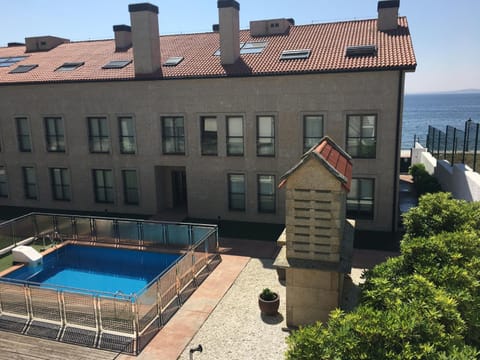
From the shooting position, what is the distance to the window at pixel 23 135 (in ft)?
89.8

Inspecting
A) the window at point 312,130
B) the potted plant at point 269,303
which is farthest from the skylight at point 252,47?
the potted plant at point 269,303

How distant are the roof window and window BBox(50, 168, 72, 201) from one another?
756 inches


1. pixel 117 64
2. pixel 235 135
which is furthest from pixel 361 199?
pixel 117 64

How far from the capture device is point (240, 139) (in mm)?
23234

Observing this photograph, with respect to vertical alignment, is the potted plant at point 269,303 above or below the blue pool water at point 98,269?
above

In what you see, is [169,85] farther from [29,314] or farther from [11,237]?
[29,314]

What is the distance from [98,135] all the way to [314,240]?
59.5 feet

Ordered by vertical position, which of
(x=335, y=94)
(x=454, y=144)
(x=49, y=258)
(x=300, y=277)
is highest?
(x=335, y=94)

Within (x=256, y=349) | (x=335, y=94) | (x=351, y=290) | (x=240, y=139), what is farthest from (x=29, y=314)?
(x=335, y=94)

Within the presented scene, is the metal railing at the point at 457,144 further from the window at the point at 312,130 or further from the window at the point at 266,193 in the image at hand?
the window at the point at 266,193

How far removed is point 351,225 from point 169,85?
13795 millimetres

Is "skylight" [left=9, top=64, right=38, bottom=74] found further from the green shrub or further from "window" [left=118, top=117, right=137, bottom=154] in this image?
the green shrub

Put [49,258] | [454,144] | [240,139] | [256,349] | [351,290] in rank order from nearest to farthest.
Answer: [256,349], [351,290], [49,258], [240,139], [454,144]

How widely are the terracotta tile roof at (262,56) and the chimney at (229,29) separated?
57 cm
